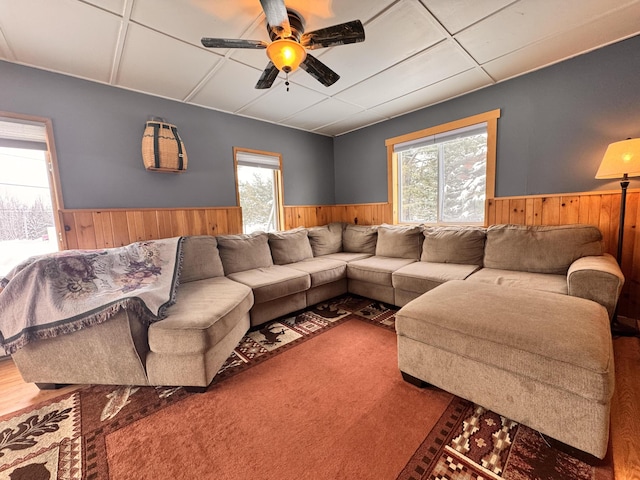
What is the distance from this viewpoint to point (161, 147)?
2.61 metres

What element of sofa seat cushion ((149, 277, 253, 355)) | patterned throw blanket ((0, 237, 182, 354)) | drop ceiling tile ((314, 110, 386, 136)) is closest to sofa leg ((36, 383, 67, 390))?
patterned throw blanket ((0, 237, 182, 354))

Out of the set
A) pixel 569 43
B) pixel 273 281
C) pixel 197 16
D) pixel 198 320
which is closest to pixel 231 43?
pixel 197 16

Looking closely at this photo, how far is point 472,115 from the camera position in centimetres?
296

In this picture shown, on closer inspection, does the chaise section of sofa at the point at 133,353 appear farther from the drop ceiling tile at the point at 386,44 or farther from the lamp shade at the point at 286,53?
the drop ceiling tile at the point at 386,44

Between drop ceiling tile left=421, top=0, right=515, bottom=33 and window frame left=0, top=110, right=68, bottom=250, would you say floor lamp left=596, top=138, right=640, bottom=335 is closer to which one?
drop ceiling tile left=421, top=0, right=515, bottom=33

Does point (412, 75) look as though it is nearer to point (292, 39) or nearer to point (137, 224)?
point (292, 39)

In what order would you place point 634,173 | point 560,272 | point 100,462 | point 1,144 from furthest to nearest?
point 560,272
point 1,144
point 634,173
point 100,462

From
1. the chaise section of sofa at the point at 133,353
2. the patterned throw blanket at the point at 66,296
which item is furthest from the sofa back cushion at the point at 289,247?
the chaise section of sofa at the point at 133,353

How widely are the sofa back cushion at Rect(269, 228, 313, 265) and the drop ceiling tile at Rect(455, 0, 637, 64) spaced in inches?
94.8

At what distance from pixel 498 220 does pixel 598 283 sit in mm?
1325

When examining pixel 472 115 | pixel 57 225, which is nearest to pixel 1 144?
pixel 57 225

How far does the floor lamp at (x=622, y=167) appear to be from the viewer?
6.28 ft

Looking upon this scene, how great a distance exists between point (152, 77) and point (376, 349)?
3026mm

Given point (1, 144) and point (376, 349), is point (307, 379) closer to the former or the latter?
point (376, 349)
